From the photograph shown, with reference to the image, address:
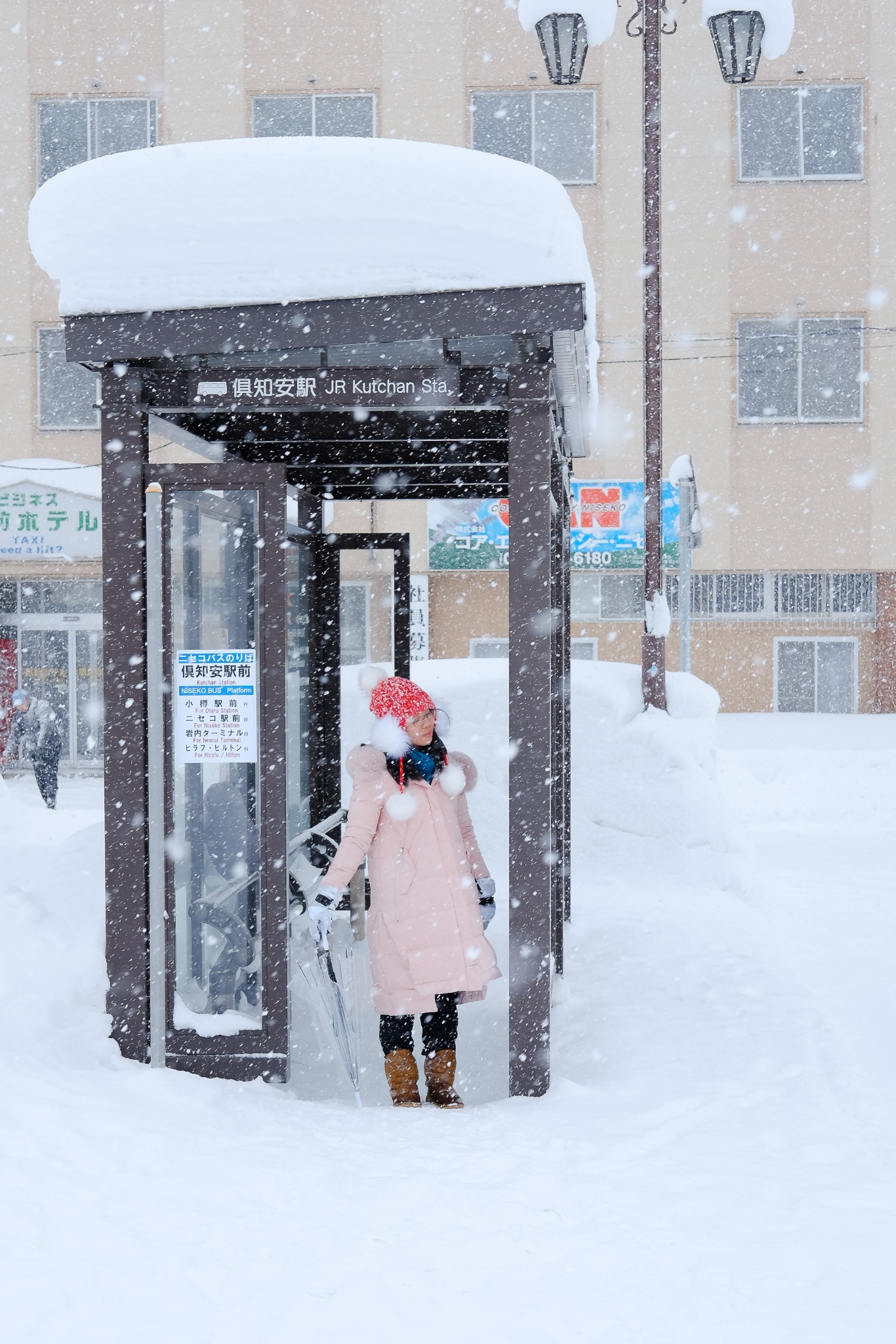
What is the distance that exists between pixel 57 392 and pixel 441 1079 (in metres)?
16.4

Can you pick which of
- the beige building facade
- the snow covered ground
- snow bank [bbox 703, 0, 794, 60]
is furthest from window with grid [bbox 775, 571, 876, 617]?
the snow covered ground

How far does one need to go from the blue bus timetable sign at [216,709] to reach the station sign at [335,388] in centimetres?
85

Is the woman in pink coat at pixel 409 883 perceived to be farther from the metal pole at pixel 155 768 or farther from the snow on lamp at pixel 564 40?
the snow on lamp at pixel 564 40

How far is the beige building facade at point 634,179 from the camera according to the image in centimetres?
1820

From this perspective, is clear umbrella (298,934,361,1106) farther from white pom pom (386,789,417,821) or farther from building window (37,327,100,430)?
building window (37,327,100,430)

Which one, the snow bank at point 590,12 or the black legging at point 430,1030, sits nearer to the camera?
the black legging at point 430,1030

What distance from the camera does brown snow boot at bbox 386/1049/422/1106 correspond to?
4285 millimetres

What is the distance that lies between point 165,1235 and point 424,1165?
83 cm

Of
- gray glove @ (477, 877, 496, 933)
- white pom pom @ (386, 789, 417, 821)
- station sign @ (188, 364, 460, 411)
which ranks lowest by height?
gray glove @ (477, 877, 496, 933)

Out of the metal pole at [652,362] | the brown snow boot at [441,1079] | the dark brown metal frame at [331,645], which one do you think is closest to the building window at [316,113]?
the metal pole at [652,362]

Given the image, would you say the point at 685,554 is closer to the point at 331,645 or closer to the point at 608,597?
the point at 608,597

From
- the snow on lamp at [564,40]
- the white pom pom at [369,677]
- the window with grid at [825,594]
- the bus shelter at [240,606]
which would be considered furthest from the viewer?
the window with grid at [825,594]

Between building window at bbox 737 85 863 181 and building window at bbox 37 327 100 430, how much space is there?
33.3 feet

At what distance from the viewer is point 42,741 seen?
13305mm
